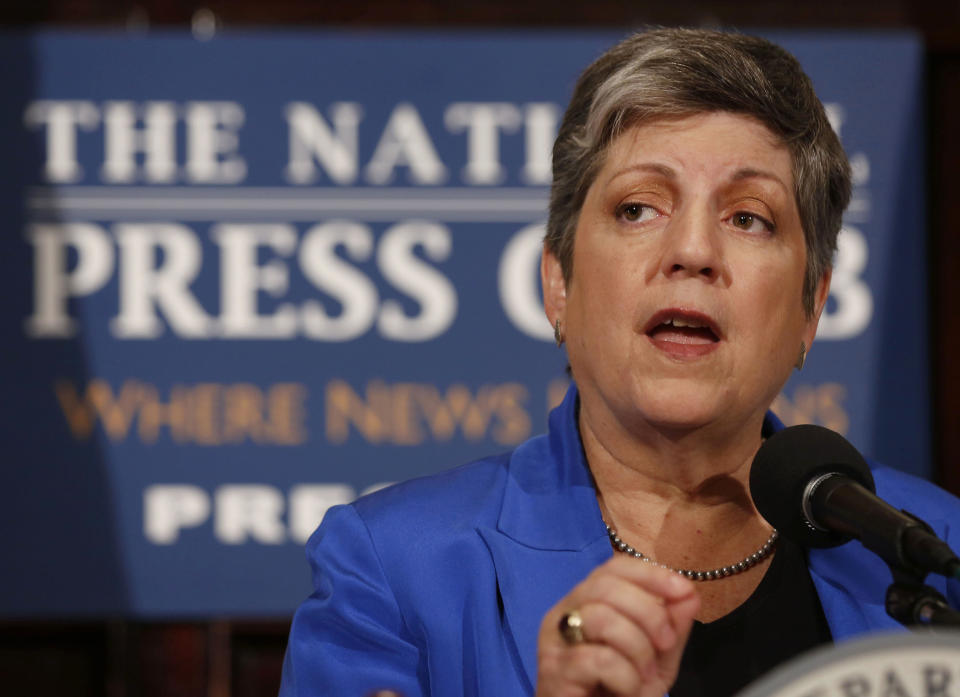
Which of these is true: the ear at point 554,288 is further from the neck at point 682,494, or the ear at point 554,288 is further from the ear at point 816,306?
the ear at point 816,306

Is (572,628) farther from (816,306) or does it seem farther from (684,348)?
(816,306)

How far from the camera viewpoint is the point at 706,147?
51.3 inches

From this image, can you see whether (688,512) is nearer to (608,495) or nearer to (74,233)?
(608,495)

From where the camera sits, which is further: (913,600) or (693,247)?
(693,247)

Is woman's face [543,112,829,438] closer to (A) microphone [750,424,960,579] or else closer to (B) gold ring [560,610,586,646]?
(A) microphone [750,424,960,579]


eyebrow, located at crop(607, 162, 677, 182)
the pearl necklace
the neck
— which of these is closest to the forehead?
eyebrow, located at crop(607, 162, 677, 182)

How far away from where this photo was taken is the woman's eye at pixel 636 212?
1319 millimetres

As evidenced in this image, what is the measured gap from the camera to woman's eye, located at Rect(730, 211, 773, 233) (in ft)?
4.33

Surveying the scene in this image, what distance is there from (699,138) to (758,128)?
8 cm

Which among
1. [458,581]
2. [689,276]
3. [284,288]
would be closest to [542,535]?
[458,581]

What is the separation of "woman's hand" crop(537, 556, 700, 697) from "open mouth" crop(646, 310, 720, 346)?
0.41 metres

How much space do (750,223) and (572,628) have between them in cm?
59

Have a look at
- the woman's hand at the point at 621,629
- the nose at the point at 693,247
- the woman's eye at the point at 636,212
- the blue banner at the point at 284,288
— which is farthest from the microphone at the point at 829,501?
the blue banner at the point at 284,288

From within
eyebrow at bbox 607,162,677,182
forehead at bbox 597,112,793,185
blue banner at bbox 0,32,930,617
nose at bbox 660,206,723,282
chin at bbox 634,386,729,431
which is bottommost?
blue banner at bbox 0,32,930,617
